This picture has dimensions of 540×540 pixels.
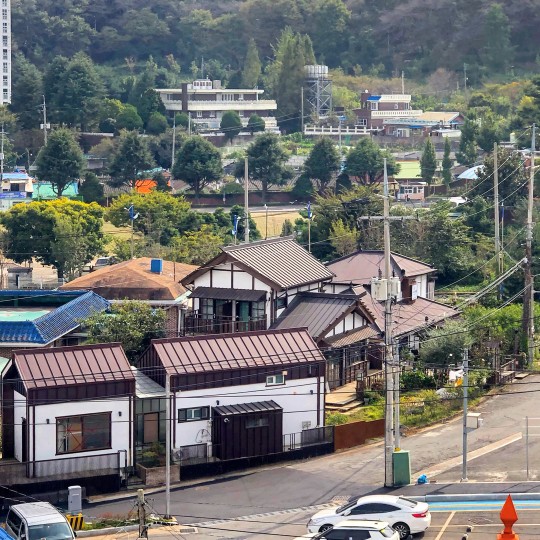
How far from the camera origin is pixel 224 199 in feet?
277

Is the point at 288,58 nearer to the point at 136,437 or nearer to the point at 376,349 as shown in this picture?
the point at 376,349

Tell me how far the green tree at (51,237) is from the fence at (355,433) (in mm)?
26780

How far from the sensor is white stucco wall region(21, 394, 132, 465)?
3170cm

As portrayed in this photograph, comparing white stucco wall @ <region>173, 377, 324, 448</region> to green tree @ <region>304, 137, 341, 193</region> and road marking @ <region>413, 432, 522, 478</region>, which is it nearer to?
road marking @ <region>413, 432, 522, 478</region>

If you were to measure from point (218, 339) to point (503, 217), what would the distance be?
106 ft

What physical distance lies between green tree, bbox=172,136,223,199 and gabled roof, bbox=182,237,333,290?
124 ft

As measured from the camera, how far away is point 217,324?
138ft

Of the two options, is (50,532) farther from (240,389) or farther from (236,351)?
(236,351)

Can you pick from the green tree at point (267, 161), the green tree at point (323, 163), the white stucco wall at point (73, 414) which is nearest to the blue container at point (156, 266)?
the white stucco wall at point (73, 414)

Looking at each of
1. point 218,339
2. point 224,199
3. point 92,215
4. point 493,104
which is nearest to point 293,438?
point 218,339

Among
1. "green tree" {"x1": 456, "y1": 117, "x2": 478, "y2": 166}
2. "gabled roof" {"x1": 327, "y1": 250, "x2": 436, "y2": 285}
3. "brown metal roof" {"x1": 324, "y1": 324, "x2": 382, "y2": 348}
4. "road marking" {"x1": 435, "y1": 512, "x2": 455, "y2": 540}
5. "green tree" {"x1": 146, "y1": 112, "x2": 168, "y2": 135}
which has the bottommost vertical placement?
"road marking" {"x1": 435, "y1": 512, "x2": 455, "y2": 540}

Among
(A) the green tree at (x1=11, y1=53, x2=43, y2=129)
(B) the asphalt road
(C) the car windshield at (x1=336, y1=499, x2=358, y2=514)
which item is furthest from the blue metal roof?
(A) the green tree at (x1=11, y1=53, x2=43, y2=129)

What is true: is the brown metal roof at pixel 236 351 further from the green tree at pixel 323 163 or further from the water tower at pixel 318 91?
the water tower at pixel 318 91

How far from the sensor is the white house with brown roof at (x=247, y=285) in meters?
41.2
